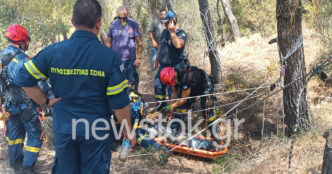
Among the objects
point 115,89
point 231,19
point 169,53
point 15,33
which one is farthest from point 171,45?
point 231,19

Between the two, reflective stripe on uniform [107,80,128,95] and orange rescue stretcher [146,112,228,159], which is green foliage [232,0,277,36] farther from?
reflective stripe on uniform [107,80,128,95]

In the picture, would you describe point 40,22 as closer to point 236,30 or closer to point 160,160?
point 236,30

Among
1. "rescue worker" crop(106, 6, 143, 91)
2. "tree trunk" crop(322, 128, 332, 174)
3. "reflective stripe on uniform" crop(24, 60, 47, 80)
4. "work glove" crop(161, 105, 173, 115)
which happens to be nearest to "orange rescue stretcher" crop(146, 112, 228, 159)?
"work glove" crop(161, 105, 173, 115)

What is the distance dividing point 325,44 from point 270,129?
239 centimetres

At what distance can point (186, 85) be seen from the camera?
4.55m

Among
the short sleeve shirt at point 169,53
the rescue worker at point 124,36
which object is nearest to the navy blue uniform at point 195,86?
the short sleeve shirt at point 169,53

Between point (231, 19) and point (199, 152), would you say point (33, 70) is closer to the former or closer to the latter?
point (199, 152)

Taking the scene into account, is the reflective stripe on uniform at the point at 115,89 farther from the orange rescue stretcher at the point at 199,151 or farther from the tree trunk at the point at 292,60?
the tree trunk at the point at 292,60

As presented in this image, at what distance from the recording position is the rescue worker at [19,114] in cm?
367

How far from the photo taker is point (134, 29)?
19.7ft

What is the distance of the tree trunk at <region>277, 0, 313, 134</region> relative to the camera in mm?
4262

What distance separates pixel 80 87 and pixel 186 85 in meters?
2.45

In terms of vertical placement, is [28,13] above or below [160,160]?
above

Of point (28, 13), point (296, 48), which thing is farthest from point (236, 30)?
point (28, 13)
